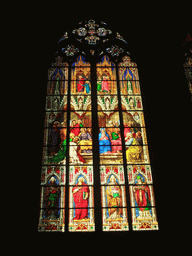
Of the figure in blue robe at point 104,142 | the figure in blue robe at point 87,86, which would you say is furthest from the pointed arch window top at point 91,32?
the figure in blue robe at point 104,142

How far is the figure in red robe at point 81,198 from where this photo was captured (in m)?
6.14

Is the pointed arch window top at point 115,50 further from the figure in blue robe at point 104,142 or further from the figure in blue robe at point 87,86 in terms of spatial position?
the figure in blue robe at point 104,142

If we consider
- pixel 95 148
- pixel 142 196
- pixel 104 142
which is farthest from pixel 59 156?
pixel 142 196

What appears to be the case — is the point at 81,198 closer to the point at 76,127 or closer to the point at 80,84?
the point at 76,127

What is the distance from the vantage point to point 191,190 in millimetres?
6176

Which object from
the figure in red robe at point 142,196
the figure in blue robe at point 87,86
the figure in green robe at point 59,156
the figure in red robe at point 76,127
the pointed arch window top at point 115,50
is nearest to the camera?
the figure in red robe at point 142,196

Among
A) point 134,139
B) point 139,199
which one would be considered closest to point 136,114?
point 134,139

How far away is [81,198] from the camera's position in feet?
20.6

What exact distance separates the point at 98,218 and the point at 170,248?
4.22 ft

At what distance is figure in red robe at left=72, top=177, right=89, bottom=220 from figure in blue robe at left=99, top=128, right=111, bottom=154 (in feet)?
2.44

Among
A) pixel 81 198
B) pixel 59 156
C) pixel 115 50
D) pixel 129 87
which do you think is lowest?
pixel 81 198

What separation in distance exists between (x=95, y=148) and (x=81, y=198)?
1.05 metres

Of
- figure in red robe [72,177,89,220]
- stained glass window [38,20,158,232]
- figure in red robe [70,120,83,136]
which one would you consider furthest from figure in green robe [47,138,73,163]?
figure in red robe [72,177,89,220]

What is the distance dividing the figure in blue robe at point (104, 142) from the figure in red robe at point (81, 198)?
743 millimetres
